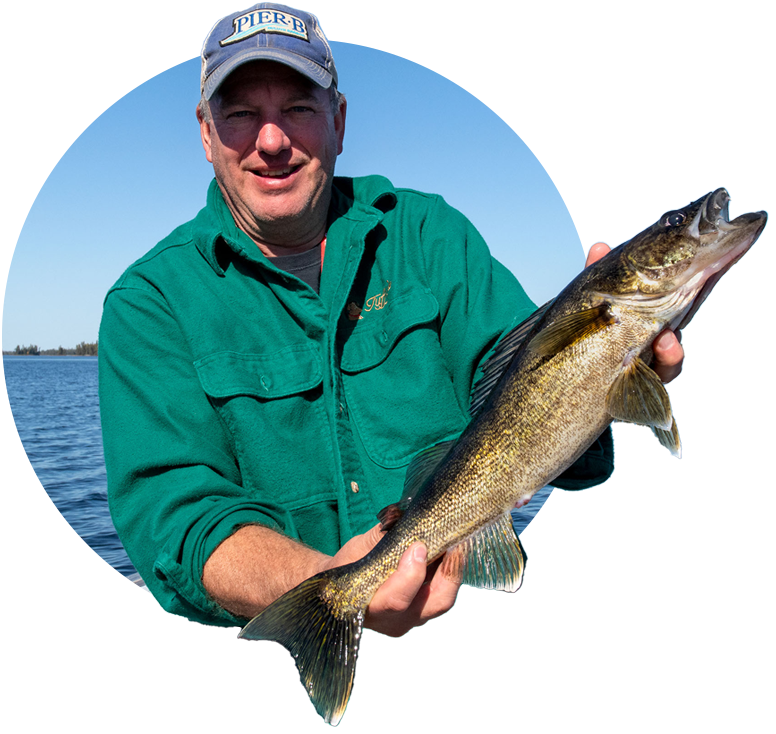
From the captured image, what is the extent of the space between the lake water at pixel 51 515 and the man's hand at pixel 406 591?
3.53 m

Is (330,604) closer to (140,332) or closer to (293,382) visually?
(293,382)

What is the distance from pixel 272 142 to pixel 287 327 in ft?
3.25

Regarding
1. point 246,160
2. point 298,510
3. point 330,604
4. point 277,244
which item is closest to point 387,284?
point 277,244

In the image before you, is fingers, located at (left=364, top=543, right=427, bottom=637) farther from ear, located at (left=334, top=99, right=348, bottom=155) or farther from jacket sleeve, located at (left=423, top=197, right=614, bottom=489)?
ear, located at (left=334, top=99, right=348, bottom=155)

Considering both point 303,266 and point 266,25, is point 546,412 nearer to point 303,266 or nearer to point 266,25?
point 303,266

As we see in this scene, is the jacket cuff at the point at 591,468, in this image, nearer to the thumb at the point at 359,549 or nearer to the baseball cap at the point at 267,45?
the thumb at the point at 359,549

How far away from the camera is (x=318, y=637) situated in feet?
7.77

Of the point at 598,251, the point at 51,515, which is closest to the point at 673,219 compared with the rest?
the point at 598,251

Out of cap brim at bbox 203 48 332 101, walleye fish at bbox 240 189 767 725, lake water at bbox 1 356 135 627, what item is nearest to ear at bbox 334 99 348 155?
cap brim at bbox 203 48 332 101

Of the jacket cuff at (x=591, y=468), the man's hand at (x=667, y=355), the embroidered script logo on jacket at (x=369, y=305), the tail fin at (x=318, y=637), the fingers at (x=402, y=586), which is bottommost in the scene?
the tail fin at (x=318, y=637)

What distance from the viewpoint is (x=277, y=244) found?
3596mm

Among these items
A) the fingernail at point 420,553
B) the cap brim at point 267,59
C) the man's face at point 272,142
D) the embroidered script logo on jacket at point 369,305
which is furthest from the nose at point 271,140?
the fingernail at point 420,553

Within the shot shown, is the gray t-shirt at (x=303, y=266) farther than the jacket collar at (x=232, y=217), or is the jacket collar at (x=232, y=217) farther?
the gray t-shirt at (x=303, y=266)

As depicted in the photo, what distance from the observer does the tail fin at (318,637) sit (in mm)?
2357
